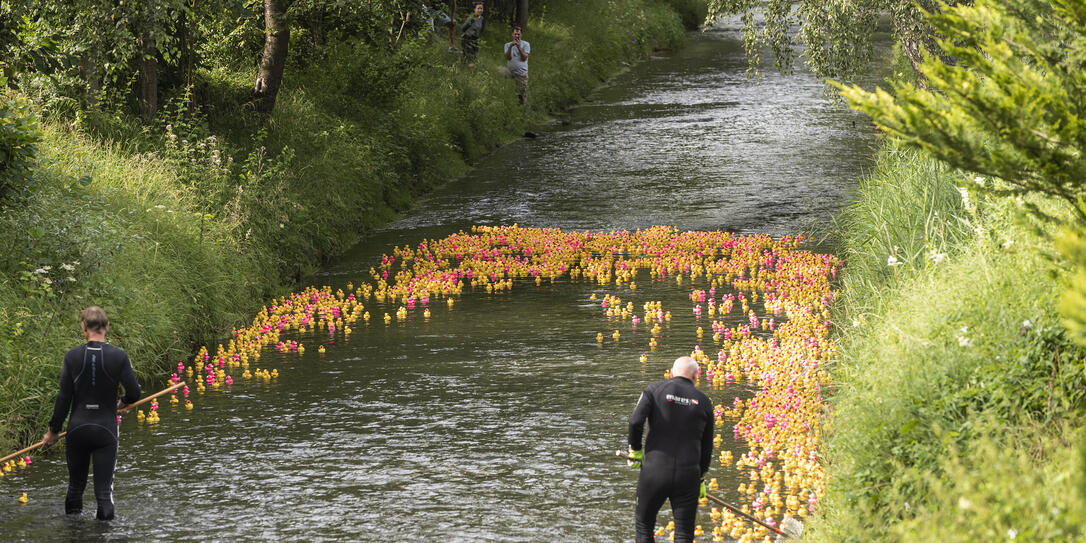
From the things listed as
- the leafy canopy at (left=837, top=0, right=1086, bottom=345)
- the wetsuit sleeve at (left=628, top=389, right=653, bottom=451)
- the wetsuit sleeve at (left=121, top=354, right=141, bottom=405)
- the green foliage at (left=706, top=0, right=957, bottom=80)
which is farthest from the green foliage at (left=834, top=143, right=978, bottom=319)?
the wetsuit sleeve at (left=121, top=354, right=141, bottom=405)

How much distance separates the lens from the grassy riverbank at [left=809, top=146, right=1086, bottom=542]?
637 centimetres

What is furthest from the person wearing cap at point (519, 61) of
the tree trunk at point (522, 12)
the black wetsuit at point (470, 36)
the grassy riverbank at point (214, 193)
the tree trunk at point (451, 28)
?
the tree trunk at point (522, 12)

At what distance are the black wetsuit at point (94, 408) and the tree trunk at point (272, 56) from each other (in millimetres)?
12922

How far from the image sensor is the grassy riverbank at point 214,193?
12961 millimetres

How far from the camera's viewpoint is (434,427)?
1177 centimetres

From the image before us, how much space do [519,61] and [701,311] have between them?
17.5 m

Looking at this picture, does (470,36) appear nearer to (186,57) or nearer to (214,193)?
(186,57)

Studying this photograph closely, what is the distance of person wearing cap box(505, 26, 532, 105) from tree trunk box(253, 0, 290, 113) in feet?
35.8

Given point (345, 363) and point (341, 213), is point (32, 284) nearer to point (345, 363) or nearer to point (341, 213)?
point (345, 363)

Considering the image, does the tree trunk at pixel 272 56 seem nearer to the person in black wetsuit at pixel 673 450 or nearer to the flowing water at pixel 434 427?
the flowing water at pixel 434 427

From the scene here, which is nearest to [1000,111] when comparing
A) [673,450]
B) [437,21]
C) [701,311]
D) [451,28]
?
[673,450]

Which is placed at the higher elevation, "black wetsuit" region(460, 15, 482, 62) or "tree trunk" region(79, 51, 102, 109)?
"black wetsuit" region(460, 15, 482, 62)

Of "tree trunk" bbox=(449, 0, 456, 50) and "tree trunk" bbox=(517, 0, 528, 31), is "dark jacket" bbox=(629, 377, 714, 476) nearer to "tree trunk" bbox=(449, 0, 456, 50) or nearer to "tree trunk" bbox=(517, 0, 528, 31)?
"tree trunk" bbox=(449, 0, 456, 50)

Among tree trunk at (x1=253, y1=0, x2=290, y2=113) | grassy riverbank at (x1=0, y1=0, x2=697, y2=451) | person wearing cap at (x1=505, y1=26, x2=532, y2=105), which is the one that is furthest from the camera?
person wearing cap at (x1=505, y1=26, x2=532, y2=105)
